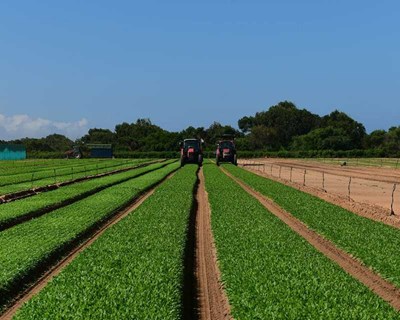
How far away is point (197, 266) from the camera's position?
11.7 metres

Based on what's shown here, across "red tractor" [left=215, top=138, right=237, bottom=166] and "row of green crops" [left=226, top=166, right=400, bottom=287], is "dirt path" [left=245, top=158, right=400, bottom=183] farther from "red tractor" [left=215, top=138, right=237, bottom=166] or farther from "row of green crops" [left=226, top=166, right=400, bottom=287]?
"row of green crops" [left=226, top=166, right=400, bottom=287]

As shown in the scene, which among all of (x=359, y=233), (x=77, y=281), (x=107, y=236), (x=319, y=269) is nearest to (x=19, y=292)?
(x=77, y=281)

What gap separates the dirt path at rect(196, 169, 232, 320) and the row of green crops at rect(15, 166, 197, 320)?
0.46m

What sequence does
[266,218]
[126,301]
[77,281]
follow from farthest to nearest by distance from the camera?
[266,218], [77,281], [126,301]

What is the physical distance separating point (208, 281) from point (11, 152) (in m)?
96.5

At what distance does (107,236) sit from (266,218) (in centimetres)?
564

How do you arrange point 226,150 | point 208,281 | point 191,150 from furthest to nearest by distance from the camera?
1. point 226,150
2. point 191,150
3. point 208,281

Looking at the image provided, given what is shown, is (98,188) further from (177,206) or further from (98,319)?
(98,319)

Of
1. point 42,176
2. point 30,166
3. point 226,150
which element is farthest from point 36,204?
point 30,166

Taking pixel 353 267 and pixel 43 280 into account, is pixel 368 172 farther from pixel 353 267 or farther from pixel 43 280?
pixel 43 280

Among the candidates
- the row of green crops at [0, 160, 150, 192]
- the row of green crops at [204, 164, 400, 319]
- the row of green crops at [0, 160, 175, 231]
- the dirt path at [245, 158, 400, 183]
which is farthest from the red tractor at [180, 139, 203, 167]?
the row of green crops at [204, 164, 400, 319]

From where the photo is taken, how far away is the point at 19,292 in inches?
384

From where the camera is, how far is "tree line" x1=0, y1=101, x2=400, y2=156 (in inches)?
4801

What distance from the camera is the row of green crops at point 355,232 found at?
36.0 feet
